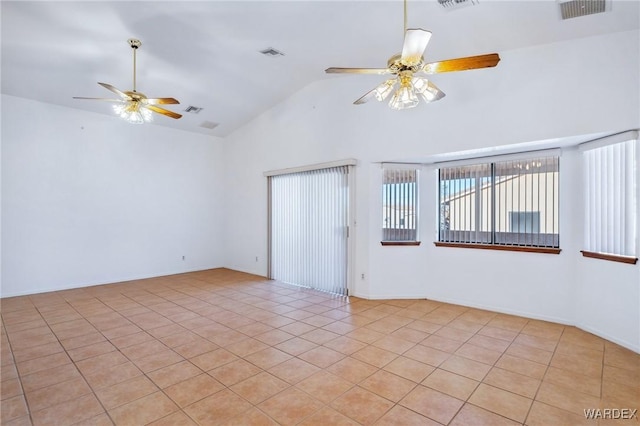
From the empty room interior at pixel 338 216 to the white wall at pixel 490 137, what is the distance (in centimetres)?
3

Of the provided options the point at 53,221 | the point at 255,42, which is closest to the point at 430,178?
the point at 255,42

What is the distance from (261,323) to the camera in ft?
13.6

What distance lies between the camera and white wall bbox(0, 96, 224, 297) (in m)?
5.40

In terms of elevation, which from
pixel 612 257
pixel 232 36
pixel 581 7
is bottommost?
pixel 612 257

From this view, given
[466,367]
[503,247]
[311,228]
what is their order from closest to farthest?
[466,367] → [503,247] → [311,228]

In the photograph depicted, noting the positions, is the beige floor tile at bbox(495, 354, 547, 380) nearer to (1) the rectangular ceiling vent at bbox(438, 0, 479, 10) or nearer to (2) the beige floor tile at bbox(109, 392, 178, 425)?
(2) the beige floor tile at bbox(109, 392, 178, 425)

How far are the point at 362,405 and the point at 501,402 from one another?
1.09 metres

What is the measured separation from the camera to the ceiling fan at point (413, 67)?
2.36m

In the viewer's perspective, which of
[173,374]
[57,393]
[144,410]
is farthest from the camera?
[173,374]

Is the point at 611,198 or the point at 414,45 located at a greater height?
the point at 414,45

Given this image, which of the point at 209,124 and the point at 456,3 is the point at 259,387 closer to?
the point at 456,3

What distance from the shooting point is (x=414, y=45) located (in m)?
2.39

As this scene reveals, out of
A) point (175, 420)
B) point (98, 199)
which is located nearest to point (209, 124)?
point (98, 199)

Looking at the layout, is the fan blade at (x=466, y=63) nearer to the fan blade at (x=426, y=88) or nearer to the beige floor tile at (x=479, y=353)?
the fan blade at (x=426, y=88)
